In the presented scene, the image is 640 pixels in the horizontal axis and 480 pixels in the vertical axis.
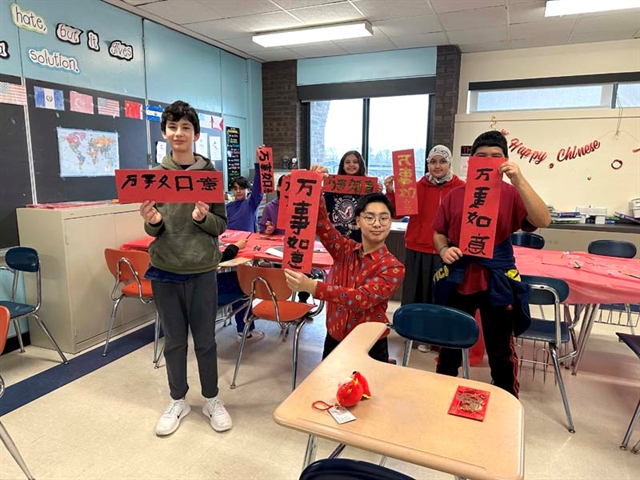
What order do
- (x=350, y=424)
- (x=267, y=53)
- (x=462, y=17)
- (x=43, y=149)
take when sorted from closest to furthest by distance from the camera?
(x=350, y=424) < (x=43, y=149) < (x=462, y=17) < (x=267, y=53)

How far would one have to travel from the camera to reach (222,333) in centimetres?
368

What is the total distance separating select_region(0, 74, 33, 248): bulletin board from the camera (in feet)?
10.3

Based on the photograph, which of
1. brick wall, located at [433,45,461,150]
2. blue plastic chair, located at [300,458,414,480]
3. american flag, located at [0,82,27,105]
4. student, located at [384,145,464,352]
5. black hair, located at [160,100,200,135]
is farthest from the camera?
brick wall, located at [433,45,461,150]

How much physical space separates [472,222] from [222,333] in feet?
8.20

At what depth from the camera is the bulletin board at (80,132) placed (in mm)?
3393

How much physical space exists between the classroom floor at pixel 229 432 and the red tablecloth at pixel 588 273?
2.23 ft

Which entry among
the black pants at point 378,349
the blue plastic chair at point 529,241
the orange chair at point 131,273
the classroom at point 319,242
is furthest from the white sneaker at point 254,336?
the blue plastic chair at point 529,241

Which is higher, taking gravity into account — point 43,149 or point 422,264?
point 43,149

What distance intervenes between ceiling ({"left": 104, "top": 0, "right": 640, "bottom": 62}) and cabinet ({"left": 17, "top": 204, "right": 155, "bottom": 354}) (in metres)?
2.09

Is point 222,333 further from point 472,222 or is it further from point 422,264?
point 472,222

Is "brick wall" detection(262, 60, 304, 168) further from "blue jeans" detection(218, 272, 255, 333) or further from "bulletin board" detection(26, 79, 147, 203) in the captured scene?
"blue jeans" detection(218, 272, 255, 333)

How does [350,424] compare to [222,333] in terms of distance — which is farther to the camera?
[222,333]

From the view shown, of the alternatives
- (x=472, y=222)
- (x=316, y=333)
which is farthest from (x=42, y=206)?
(x=472, y=222)

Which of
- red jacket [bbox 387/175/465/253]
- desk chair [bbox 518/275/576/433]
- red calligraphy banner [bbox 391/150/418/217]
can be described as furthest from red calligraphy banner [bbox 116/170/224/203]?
desk chair [bbox 518/275/576/433]
